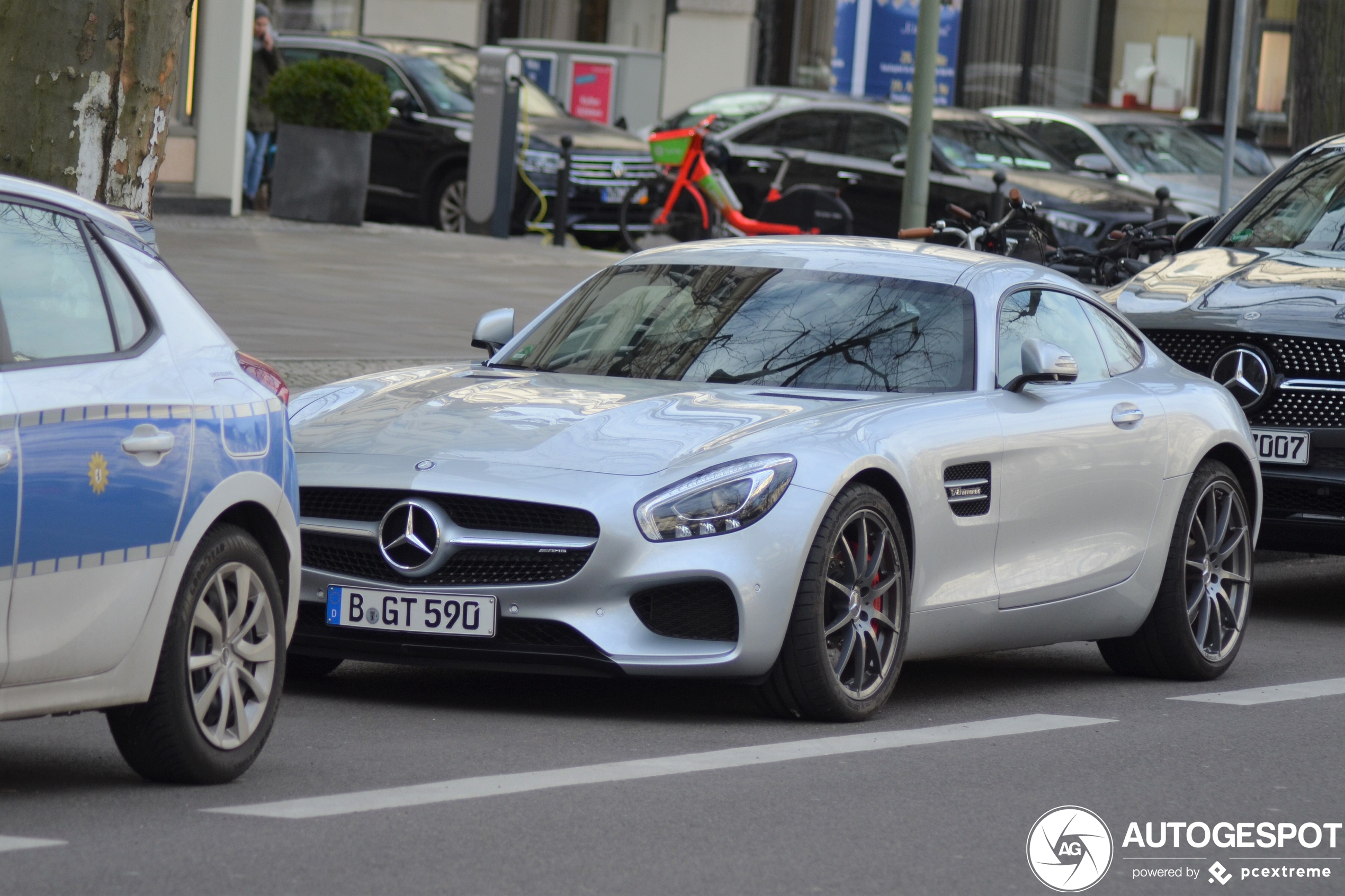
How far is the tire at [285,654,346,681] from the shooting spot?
290 inches

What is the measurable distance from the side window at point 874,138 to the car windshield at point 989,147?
1.33ft

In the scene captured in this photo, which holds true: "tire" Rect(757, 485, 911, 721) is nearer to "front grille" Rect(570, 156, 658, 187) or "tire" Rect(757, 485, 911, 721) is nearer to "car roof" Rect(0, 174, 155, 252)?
"car roof" Rect(0, 174, 155, 252)

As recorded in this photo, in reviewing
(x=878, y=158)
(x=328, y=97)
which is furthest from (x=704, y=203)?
(x=328, y=97)

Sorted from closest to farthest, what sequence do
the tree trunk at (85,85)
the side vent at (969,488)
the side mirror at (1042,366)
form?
the side vent at (969,488)
the side mirror at (1042,366)
the tree trunk at (85,85)

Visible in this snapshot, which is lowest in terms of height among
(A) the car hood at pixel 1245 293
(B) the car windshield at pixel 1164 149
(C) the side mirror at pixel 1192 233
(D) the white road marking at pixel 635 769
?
(D) the white road marking at pixel 635 769

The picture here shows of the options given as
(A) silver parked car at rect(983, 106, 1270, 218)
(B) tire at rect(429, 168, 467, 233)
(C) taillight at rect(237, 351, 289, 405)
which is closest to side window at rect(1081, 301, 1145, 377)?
(C) taillight at rect(237, 351, 289, 405)

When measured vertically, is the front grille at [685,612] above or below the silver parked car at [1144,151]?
below

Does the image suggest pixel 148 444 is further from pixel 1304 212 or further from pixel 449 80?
pixel 449 80

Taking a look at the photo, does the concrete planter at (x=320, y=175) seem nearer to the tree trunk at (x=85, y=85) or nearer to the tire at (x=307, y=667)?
the tree trunk at (x=85, y=85)

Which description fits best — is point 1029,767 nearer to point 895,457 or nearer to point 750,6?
point 895,457

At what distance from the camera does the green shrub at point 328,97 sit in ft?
71.7

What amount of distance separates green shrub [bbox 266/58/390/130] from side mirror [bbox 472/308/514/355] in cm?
1387

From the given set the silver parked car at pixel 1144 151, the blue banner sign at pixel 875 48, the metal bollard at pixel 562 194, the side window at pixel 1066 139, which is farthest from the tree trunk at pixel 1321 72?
the blue banner sign at pixel 875 48

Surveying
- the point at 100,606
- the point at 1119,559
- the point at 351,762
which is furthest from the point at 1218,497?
the point at 100,606
